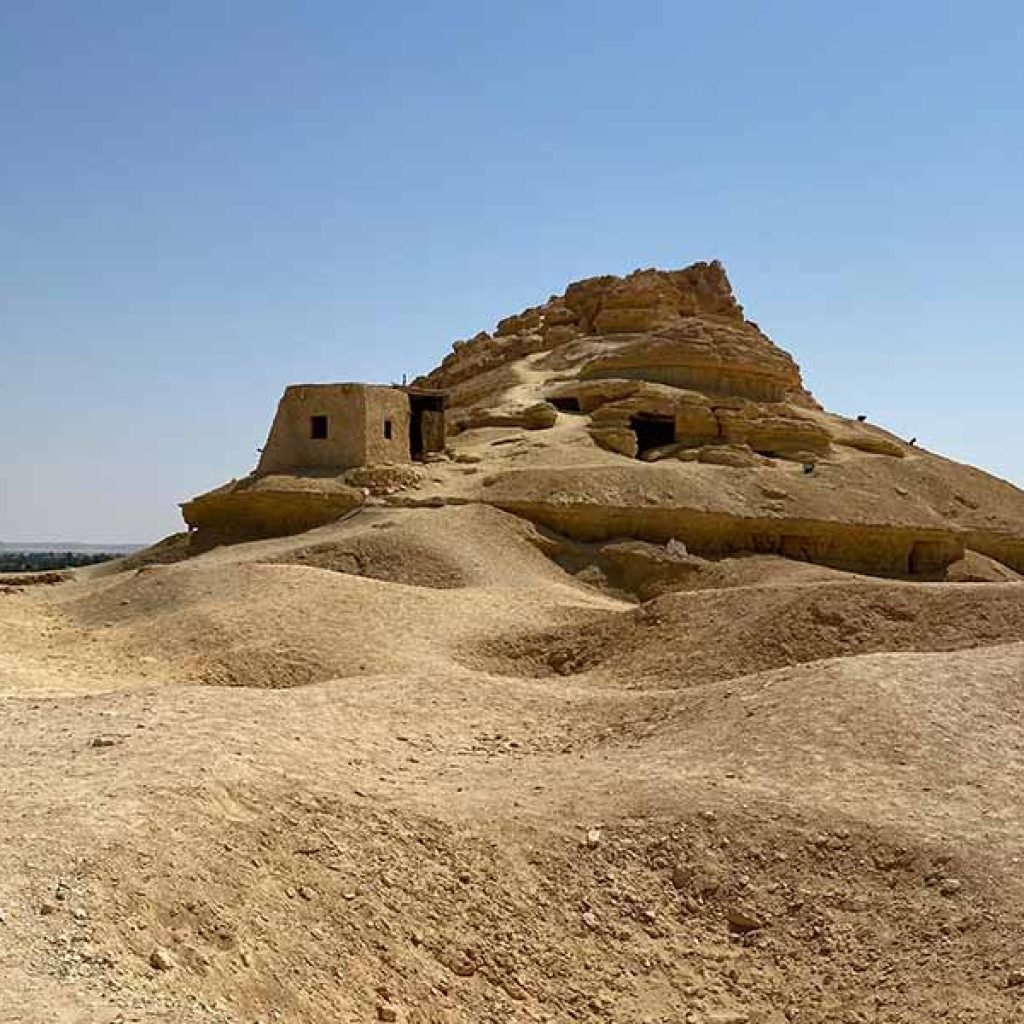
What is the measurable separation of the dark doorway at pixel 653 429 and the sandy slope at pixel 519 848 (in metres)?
17.4

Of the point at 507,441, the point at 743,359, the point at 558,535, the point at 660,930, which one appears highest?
the point at 743,359

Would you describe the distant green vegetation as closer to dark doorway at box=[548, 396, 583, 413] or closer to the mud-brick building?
the mud-brick building

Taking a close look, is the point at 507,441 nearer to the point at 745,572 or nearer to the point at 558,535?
the point at 558,535

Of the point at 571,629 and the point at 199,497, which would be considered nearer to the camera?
the point at 571,629

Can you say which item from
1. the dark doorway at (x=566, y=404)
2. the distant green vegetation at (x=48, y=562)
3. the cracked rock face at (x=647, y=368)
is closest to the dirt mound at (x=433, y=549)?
the cracked rock face at (x=647, y=368)

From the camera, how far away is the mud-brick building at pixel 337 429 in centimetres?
2255

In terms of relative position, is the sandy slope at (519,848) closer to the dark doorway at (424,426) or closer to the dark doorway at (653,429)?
the dark doorway at (424,426)

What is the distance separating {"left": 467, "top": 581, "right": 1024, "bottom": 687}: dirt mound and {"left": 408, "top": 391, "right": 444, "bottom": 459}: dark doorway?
37.4 feet

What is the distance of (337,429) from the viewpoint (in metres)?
22.7

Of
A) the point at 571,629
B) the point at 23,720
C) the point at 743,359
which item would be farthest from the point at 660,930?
the point at 743,359

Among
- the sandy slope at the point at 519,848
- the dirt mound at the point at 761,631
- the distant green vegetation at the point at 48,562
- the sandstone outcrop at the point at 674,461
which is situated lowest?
the sandy slope at the point at 519,848

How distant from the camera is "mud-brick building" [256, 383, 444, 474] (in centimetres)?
2255

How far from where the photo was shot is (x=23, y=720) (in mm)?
8938

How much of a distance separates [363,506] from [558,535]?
351cm
